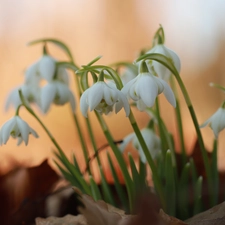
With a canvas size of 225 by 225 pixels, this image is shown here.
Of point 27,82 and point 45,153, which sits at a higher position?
point 27,82

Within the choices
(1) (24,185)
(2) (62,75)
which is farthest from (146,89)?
(1) (24,185)

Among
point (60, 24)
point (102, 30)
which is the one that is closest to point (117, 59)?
point (102, 30)

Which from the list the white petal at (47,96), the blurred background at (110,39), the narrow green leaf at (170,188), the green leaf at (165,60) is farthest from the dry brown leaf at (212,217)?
the blurred background at (110,39)

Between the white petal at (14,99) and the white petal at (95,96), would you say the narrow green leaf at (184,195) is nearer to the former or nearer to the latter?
the white petal at (95,96)

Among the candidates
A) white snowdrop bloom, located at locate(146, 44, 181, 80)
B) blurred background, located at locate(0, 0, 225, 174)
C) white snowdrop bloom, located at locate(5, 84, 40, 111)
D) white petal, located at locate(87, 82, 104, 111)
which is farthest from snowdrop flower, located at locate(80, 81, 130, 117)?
blurred background, located at locate(0, 0, 225, 174)

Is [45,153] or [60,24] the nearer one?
[45,153]

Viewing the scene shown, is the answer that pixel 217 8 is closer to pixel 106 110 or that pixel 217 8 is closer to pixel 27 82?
pixel 27 82
